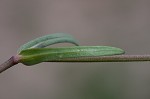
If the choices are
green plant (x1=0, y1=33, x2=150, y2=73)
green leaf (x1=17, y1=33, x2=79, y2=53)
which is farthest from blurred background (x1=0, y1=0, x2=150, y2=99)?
green plant (x1=0, y1=33, x2=150, y2=73)

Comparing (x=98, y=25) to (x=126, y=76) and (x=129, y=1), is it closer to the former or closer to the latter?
(x=129, y=1)

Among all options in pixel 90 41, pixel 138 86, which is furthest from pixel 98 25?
pixel 138 86

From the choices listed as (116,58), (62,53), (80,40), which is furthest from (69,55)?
(80,40)

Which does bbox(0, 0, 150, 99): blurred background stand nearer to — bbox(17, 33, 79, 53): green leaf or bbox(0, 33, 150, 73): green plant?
bbox(17, 33, 79, 53): green leaf

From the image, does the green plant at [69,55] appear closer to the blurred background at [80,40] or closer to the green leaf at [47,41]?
the green leaf at [47,41]

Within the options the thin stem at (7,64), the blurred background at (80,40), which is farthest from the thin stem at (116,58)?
the blurred background at (80,40)
